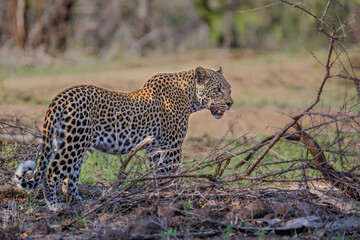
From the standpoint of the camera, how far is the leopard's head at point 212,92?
763 centimetres

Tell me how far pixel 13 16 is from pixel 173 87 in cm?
1485

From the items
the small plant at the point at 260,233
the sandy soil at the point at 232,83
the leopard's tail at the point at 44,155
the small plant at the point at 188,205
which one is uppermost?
the leopard's tail at the point at 44,155

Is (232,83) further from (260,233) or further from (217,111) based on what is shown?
(260,233)

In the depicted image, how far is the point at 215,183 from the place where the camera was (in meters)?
5.81

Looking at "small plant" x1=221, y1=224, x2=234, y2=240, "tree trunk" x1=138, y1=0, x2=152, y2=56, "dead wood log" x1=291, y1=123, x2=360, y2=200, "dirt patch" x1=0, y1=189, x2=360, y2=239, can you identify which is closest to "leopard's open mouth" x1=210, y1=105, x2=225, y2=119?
"dead wood log" x1=291, y1=123, x2=360, y2=200

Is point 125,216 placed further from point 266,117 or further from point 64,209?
point 266,117

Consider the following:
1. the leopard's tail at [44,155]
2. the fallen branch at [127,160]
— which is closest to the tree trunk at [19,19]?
the leopard's tail at [44,155]

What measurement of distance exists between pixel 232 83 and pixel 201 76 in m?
9.28

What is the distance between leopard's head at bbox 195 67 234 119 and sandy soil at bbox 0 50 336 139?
3067 millimetres

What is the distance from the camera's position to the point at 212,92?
7656mm

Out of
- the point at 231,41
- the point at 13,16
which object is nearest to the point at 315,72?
the point at 231,41

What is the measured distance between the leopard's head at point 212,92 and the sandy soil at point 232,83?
10.1 ft

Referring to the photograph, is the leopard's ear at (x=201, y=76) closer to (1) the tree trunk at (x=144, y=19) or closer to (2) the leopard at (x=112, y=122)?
(2) the leopard at (x=112, y=122)

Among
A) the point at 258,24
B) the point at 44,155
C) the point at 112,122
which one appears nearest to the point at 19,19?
the point at 258,24
